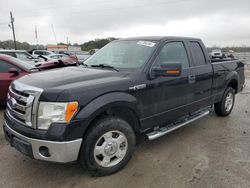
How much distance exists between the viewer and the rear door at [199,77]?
3877 mm

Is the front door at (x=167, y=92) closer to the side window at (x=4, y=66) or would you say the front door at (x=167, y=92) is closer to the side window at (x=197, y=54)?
the side window at (x=197, y=54)

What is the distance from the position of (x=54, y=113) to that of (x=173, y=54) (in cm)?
229

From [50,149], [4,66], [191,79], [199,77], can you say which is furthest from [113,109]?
[4,66]

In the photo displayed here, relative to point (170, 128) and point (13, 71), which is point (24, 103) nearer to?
point (170, 128)

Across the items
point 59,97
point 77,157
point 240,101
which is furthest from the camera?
point 240,101

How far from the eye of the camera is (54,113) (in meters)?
2.34

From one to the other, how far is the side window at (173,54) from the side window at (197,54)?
0.24 m

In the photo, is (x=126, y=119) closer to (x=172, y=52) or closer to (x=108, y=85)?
(x=108, y=85)

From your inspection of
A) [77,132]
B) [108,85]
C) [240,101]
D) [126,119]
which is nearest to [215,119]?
[240,101]

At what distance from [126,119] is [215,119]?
303 centimetres

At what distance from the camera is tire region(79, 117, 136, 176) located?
102 inches

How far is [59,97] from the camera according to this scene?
2332 millimetres

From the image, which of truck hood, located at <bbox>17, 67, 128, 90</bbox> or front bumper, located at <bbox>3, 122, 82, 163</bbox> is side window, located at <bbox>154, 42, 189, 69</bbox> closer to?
truck hood, located at <bbox>17, 67, 128, 90</bbox>

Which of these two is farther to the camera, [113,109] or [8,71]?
[8,71]
